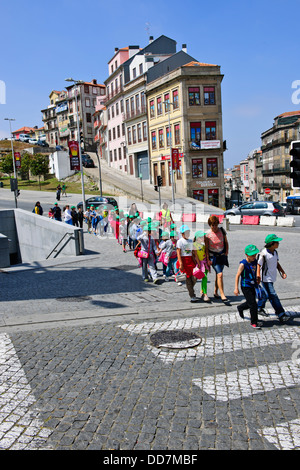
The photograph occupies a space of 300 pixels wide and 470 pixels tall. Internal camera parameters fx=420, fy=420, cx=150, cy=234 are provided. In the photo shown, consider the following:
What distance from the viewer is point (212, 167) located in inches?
1804

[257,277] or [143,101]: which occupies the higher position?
[143,101]

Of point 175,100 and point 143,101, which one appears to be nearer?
point 175,100

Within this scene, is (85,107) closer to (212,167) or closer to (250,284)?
(212,167)

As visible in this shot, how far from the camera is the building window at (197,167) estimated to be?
149 ft

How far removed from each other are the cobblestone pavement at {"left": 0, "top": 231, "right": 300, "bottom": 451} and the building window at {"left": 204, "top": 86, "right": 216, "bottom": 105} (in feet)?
125

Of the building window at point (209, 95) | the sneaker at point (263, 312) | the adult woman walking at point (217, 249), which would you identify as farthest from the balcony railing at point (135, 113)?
the sneaker at point (263, 312)

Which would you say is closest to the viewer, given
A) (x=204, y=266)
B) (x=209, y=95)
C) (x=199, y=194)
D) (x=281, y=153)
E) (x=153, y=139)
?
(x=204, y=266)

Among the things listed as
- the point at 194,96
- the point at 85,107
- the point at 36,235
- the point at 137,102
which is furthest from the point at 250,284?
the point at 85,107

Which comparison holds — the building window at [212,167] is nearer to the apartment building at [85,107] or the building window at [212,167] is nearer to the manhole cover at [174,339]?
the manhole cover at [174,339]

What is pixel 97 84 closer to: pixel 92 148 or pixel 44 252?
pixel 92 148

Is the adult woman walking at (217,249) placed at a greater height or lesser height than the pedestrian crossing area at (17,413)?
greater

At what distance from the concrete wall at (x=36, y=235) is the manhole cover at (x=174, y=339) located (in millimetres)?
9831

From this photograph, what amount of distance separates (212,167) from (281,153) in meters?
40.1

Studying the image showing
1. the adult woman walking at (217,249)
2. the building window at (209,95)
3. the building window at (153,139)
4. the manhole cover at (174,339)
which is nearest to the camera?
the manhole cover at (174,339)
